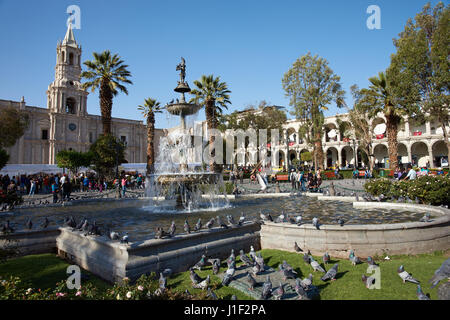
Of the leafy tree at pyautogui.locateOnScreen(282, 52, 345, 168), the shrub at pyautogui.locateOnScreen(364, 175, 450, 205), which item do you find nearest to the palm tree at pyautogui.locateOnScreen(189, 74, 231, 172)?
the leafy tree at pyautogui.locateOnScreen(282, 52, 345, 168)

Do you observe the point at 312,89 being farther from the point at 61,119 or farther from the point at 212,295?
the point at 61,119

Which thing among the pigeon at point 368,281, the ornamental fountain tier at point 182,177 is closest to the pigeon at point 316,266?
the pigeon at point 368,281

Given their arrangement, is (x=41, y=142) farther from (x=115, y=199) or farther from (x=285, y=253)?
(x=285, y=253)

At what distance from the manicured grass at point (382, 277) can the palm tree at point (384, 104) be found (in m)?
21.4

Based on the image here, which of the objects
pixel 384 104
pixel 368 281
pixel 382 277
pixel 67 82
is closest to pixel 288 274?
pixel 368 281

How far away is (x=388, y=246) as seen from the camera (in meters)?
5.00

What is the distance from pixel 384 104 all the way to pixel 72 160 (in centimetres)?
2948

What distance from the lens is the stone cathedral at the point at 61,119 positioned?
43000 millimetres

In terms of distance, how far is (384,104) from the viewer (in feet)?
77.4

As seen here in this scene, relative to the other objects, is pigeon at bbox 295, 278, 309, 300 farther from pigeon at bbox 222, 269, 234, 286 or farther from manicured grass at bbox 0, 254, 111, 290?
manicured grass at bbox 0, 254, 111, 290

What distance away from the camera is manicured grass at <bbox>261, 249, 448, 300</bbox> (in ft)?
11.2

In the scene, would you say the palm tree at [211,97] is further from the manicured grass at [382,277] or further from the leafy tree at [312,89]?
the manicured grass at [382,277]

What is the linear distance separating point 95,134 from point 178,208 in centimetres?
4592
